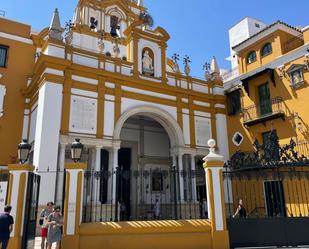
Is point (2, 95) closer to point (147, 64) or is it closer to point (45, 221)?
point (147, 64)

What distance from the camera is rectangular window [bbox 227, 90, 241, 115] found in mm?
18936

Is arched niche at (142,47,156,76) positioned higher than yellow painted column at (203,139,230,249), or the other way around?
arched niche at (142,47,156,76)

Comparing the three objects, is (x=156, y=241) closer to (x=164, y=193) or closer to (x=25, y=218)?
(x=25, y=218)

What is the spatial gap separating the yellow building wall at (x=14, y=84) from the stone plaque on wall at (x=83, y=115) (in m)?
3.73

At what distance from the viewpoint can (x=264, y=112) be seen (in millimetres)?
17281

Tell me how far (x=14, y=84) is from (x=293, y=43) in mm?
15359

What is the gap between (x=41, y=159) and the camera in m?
13.1

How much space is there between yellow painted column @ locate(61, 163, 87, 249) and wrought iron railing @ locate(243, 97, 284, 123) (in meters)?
11.3

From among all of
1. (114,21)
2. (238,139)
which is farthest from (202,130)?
(114,21)

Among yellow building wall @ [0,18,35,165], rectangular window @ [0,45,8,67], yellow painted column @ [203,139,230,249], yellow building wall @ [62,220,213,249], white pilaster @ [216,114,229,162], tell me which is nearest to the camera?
yellow building wall @ [62,220,213,249]

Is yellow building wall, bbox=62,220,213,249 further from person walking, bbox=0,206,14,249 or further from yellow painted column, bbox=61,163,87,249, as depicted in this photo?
person walking, bbox=0,206,14,249

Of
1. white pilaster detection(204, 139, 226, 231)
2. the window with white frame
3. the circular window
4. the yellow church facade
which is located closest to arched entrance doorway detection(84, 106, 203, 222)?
the yellow church facade

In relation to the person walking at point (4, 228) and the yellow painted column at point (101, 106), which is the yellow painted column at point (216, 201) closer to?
the person walking at point (4, 228)

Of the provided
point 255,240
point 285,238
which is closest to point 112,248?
point 255,240
